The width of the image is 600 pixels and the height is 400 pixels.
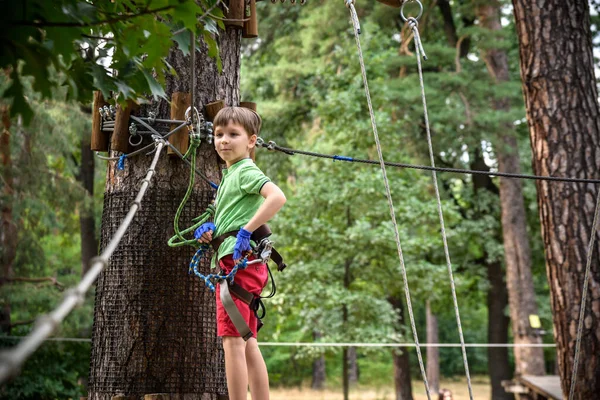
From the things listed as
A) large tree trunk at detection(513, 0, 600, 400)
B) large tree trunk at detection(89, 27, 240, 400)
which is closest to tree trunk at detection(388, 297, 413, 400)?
large tree trunk at detection(513, 0, 600, 400)

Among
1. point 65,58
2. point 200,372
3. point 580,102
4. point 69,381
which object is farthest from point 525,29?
point 69,381

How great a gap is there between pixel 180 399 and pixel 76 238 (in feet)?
49.0

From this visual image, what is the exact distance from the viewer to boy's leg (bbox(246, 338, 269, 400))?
8.70ft

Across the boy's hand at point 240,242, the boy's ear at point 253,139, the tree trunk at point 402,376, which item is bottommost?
the tree trunk at point 402,376

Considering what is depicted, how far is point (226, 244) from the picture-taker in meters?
2.66

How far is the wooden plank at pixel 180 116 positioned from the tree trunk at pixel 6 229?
25.5 ft

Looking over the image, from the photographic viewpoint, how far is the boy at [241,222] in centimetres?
257

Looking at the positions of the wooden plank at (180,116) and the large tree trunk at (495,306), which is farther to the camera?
the large tree trunk at (495,306)

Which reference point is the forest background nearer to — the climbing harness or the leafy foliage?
the climbing harness

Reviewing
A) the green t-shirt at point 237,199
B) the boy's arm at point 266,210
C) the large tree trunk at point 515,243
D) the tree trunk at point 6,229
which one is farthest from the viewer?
the large tree trunk at point 515,243

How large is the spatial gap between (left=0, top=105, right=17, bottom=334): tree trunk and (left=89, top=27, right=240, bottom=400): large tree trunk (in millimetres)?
7711

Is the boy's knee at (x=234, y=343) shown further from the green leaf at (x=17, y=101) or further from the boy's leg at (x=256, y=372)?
the green leaf at (x=17, y=101)

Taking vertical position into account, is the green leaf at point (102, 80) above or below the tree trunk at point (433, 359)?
above

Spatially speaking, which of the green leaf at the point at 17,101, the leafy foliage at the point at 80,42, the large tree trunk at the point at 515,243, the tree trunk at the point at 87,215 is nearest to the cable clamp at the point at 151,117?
the leafy foliage at the point at 80,42
